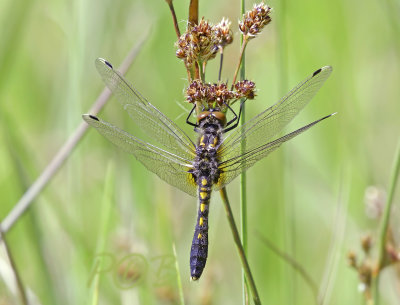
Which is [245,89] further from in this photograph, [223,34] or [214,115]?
[214,115]

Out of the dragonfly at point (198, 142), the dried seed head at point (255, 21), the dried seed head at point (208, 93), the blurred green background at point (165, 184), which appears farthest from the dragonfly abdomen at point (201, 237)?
the dried seed head at point (255, 21)

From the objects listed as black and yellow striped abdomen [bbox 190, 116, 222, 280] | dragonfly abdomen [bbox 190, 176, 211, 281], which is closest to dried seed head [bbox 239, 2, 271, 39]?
black and yellow striped abdomen [bbox 190, 116, 222, 280]

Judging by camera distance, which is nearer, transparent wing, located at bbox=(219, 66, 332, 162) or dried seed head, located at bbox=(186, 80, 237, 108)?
dried seed head, located at bbox=(186, 80, 237, 108)

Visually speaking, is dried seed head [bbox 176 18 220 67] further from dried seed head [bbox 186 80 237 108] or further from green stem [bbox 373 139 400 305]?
green stem [bbox 373 139 400 305]

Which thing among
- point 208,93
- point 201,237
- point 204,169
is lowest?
point 201,237

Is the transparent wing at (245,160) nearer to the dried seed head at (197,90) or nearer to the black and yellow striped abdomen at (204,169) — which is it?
the black and yellow striped abdomen at (204,169)

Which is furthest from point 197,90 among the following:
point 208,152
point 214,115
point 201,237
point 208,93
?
point 201,237

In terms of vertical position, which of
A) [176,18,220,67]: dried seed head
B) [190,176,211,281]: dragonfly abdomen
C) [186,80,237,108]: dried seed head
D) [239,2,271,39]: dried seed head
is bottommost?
[190,176,211,281]: dragonfly abdomen

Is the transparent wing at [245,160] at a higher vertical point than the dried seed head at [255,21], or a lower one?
lower
